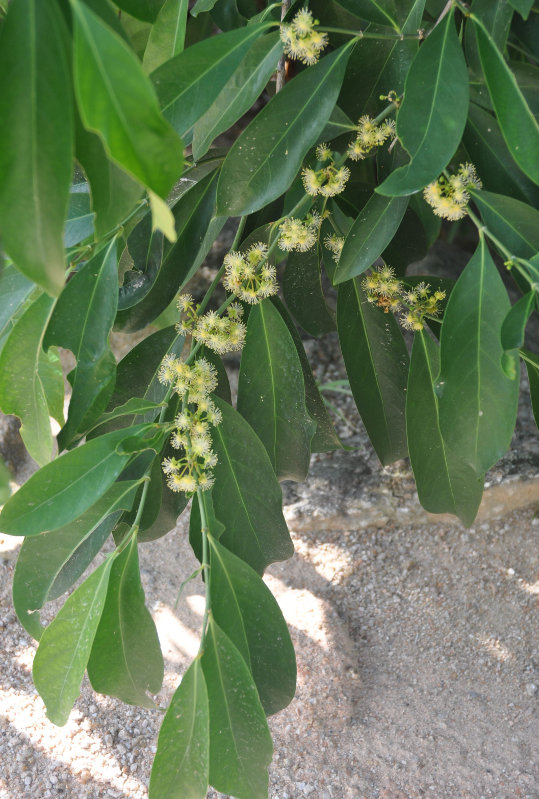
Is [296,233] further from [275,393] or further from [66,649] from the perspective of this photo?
[66,649]

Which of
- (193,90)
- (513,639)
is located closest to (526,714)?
(513,639)

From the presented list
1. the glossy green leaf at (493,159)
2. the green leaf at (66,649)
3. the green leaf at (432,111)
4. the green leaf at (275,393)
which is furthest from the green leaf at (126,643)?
the glossy green leaf at (493,159)

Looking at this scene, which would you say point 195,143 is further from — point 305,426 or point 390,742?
point 390,742

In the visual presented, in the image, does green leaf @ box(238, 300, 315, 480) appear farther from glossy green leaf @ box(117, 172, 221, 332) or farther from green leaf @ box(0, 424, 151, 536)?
green leaf @ box(0, 424, 151, 536)

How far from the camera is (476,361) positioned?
0.75 m

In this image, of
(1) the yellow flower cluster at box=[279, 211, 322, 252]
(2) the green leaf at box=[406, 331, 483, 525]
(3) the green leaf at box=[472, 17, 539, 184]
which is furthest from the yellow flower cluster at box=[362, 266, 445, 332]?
(3) the green leaf at box=[472, 17, 539, 184]

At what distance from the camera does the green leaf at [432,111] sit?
644mm

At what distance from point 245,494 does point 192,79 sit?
50 centimetres

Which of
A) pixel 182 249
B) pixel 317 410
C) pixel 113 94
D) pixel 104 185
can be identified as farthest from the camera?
pixel 317 410

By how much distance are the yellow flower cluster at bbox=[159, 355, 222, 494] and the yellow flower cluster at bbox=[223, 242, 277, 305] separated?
99mm

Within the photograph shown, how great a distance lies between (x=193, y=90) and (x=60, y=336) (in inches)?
11.5

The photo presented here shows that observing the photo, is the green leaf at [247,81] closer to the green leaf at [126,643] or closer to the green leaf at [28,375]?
the green leaf at [28,375]

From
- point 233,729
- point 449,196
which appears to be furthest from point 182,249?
point 233,729

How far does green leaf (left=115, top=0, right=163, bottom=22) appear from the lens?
0.69 metres
